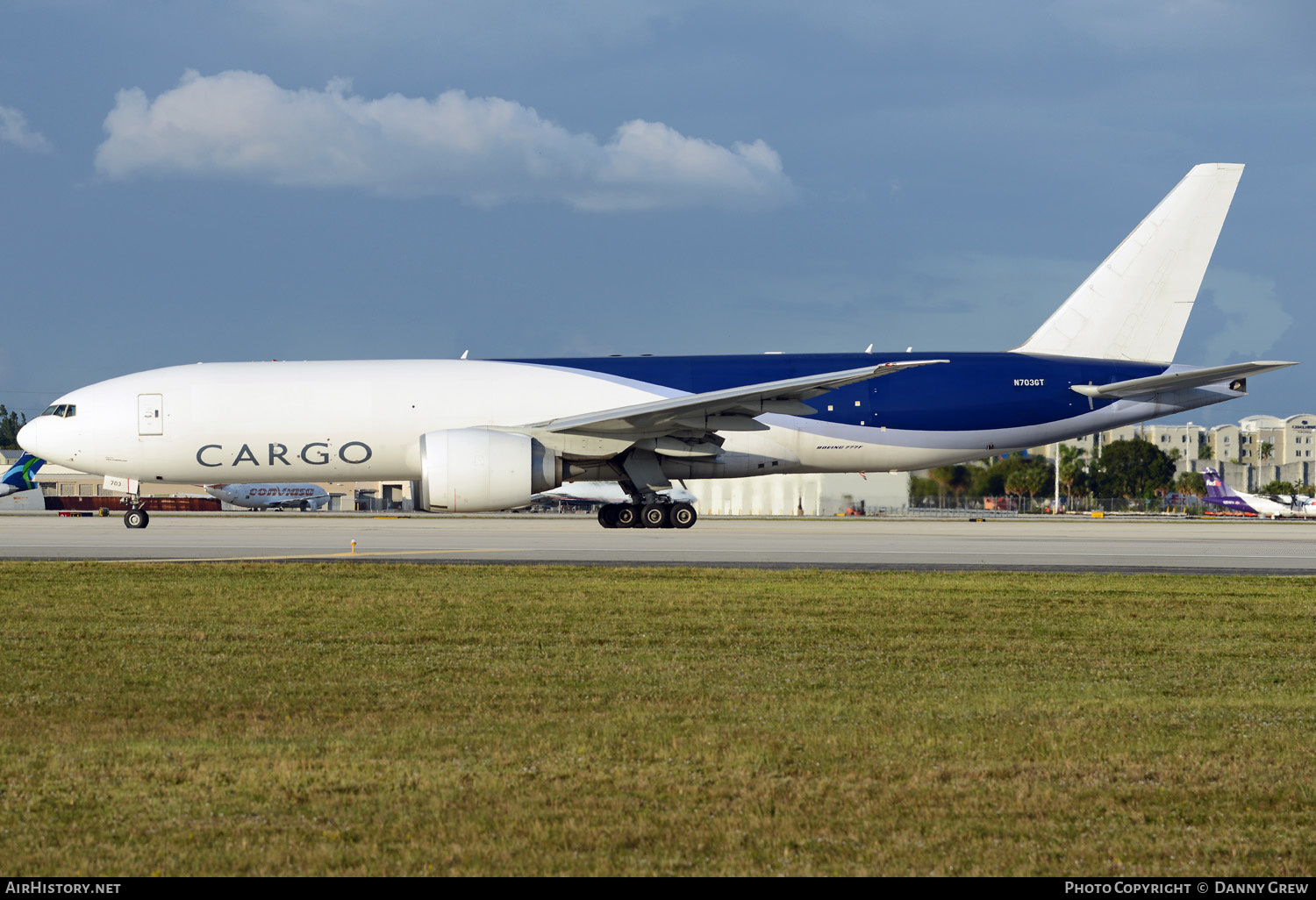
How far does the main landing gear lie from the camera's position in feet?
80.5

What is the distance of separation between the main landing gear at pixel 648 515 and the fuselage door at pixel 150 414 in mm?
10336

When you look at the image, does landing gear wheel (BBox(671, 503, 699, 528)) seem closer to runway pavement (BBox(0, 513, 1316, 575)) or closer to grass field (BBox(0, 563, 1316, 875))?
runway pavement (BBox(0, 513, 1316, 575))

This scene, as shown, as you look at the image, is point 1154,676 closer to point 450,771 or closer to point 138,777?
point 450,771

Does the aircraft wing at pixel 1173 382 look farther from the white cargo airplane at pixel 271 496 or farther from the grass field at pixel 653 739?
the white cargo airplane at pixel 271 496

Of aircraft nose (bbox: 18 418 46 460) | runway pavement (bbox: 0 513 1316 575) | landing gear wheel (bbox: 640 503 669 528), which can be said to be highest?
aircraft nose (bbox: 18 418 46 460)

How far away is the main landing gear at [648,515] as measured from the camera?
2455 cm

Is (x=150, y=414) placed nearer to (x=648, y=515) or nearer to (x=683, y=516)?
(x=648, y=515)

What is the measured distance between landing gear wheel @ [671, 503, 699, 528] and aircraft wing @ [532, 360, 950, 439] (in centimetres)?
219

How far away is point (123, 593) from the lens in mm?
11227

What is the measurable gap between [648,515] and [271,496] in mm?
57216

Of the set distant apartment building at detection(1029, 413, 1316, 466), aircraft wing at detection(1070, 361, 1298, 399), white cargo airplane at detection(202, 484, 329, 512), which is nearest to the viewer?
aircraft wing at detection(1070, 361, 1298, 399)

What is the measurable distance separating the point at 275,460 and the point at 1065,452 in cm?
9602

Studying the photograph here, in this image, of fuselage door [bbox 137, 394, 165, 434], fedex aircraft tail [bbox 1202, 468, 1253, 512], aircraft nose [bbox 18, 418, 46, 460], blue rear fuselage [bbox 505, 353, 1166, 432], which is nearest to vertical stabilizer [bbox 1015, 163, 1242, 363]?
blue rear fuselage [bbox 505, 353, 1166, 432]
